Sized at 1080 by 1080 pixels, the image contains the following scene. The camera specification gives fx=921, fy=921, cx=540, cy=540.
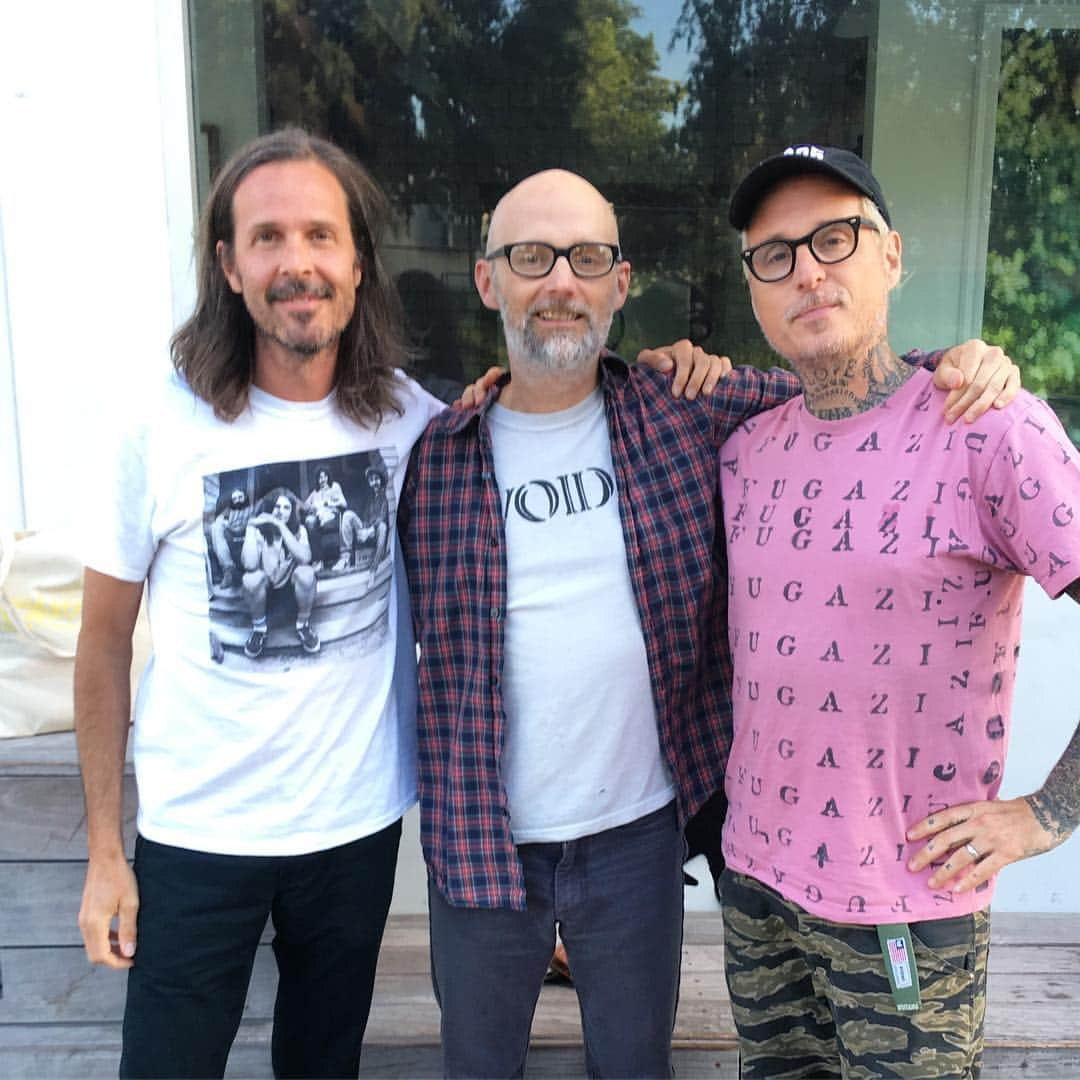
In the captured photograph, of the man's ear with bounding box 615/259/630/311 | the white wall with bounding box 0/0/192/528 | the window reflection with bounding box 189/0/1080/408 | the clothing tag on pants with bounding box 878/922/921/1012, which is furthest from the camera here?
the window reflection with bounding box 189/0/1080/408

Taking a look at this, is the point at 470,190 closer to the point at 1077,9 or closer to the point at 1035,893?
the point at 1077,9

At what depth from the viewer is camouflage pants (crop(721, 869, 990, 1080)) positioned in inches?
51.1

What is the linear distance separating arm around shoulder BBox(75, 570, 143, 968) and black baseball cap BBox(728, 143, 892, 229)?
1.19 meters

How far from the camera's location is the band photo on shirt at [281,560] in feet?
5.02

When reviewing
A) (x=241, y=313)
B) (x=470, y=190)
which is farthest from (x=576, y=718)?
(x=470, y=190)

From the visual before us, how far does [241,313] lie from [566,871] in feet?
3.77

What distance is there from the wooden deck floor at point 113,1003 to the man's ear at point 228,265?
1.04m

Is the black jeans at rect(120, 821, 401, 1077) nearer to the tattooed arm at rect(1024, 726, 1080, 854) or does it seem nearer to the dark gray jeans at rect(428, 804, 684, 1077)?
the dark gray jeans at rect(428, 804, 684, 1077)

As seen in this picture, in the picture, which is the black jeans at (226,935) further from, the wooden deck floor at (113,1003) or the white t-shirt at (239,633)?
the wooden deck floor at (113,1003)

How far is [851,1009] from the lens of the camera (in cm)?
134

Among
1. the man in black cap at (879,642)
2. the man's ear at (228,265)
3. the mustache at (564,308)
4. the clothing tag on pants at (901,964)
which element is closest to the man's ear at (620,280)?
the mustache at (564,308)

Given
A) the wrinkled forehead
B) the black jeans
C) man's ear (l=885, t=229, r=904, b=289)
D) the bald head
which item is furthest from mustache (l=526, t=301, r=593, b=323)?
the black jeans

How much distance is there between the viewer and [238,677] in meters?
1.54

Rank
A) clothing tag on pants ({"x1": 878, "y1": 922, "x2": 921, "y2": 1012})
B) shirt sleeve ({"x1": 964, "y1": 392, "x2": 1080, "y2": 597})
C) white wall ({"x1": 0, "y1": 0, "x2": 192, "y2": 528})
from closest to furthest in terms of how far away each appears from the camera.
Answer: shirt sleeve ({"x1": 964, "y1": 392, "x2": 1080, "y2": 597})
clothing tag on pants ({"x1": 878, "y1": 922, "x2": 921, "y2": 1012})
white wall ({"x1": 0, "y1": 0, "x2": 192, "y2": 528})
